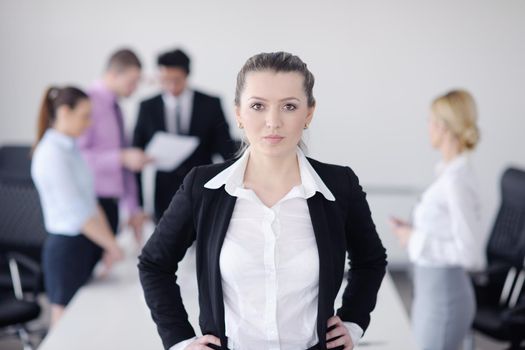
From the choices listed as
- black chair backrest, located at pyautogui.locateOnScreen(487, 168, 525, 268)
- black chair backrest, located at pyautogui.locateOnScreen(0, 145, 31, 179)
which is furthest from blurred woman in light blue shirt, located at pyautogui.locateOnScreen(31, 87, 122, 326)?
black chair backrest, located at pyautogui.locateOnScreen(487, 168, 525, 268)

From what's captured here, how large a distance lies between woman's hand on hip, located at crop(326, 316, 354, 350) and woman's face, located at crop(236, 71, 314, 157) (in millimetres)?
367

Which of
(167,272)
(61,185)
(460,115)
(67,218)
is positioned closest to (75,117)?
(61,185)

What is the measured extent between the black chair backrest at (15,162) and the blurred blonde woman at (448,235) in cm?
198

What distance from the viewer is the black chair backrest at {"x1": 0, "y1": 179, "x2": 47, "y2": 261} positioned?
11.9 ft

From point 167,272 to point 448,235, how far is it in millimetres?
1381

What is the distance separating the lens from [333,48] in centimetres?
480

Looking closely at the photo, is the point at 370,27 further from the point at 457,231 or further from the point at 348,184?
the point at 348,184

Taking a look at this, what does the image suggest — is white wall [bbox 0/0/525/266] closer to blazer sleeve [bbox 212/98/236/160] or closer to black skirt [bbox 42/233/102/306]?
blazer sleeve [bbox 212/98/236/160]

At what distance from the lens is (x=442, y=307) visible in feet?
8.61

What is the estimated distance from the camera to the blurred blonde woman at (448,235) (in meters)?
2.56

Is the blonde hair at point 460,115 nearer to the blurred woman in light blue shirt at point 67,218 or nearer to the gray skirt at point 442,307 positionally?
the gray skirt at point 442,307

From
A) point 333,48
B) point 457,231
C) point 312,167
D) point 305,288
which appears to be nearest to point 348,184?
point 312,167

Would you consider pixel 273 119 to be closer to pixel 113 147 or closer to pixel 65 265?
pixel 65 265

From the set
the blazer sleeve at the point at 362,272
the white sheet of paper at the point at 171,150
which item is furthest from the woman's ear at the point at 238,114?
the white sheet of paper at the point at 171,150
